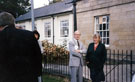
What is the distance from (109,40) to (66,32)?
683cm

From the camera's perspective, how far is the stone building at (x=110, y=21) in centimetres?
1239

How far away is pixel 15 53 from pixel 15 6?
127 ft

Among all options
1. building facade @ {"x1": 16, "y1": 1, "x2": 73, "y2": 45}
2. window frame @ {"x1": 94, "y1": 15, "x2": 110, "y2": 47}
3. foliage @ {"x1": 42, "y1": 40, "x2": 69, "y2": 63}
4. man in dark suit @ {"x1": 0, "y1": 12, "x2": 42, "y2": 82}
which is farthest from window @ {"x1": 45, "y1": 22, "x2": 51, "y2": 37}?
man in dark suit @ {"x1": 0, "y1": 12, "x2": 42, "y2": 82}

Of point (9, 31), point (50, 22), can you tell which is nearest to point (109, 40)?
point (50, 22)

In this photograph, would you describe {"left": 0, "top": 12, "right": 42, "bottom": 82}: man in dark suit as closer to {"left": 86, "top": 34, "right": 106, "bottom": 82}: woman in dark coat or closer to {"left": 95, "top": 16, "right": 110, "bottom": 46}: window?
{"left": 86, "top": 34, "right": 106, "bottom": 82}: woman in dark coat

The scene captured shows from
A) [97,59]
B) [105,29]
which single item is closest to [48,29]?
[105,29]

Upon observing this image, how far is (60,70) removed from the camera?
28.1ft

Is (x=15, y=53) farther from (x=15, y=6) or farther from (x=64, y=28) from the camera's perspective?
(x=15, y=6)

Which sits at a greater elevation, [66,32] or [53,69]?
[66,32]

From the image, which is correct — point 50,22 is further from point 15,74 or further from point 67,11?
point 15,74

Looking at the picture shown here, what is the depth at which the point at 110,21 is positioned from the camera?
45.2 feet

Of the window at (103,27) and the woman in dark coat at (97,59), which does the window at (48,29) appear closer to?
the window at (103,27)

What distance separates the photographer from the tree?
38188 millimetres

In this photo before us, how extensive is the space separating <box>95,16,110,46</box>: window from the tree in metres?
27.9
